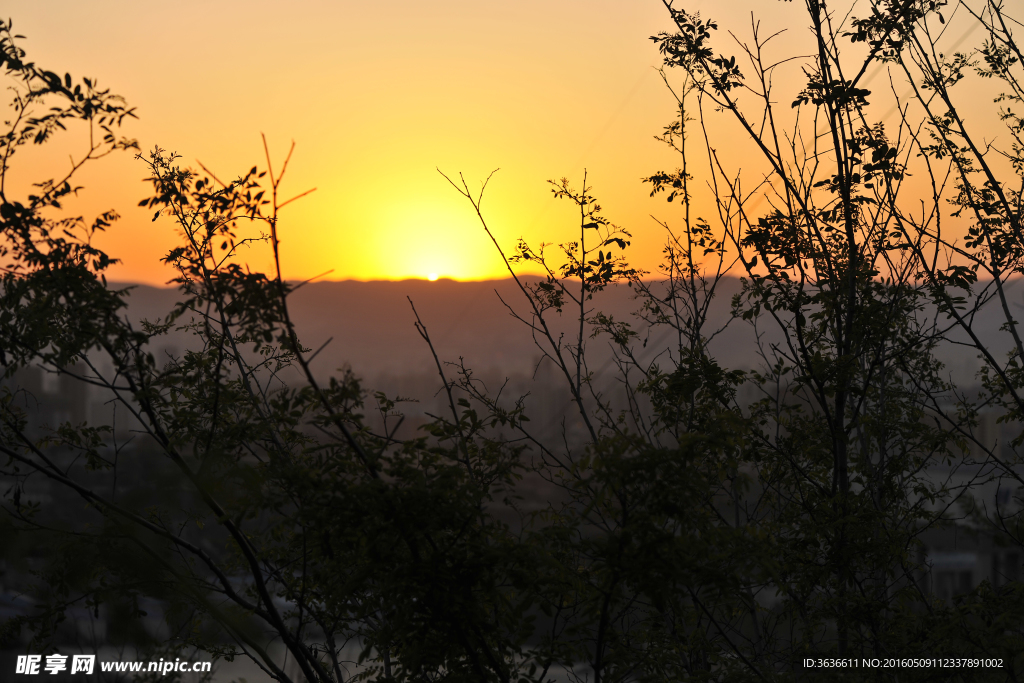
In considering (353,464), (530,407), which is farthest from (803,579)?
(353,464)

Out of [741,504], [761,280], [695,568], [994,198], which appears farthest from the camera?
[741,504]

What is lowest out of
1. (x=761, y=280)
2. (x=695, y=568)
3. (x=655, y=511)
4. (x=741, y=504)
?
(x=741, y=504)

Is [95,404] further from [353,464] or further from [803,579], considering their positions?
[803,579]

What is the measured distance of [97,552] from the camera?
160 inches

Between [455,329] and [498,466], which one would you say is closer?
[498,466]

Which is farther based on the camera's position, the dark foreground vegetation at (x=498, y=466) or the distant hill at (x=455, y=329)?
the distant hill at (x=455, y=329)

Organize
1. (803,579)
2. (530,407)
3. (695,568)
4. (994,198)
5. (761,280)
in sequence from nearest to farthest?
(695,568) < (803,579) < (761,280) < (530,407) < (994,198)

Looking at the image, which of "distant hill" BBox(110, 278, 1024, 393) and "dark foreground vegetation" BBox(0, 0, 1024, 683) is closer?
"dark foreground vegetation" BBox(0, 0, 1024, 683)

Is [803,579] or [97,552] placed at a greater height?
[97,552]

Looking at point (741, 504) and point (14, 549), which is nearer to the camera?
point (14, 549)

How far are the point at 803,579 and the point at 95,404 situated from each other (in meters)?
A: 6.75

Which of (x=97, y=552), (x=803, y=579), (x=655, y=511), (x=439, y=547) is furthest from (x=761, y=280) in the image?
(x=97, y=552)

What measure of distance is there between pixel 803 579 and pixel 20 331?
20.4 ft

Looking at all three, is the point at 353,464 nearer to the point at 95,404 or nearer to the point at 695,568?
the point at 695,568
